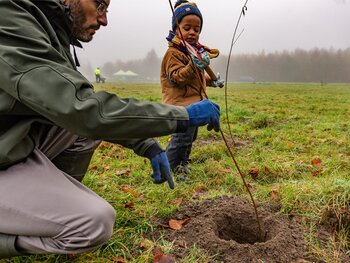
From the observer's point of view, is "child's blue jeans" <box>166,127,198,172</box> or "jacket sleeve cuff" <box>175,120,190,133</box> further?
"child's blue jeans" <box>166,127,198,172</box>

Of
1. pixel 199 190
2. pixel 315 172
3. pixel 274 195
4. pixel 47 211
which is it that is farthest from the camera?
pixel 315 172

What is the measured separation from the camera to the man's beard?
2.14 meters

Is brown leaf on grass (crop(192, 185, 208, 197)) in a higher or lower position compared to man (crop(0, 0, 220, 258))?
lower

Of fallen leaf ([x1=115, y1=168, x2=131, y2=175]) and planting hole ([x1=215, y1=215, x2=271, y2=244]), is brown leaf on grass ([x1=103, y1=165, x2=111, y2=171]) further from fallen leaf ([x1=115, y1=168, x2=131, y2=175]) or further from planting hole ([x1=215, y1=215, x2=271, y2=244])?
planting hole ([x1=215, y1=215, x2=271, y2=244])

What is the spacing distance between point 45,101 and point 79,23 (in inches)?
32.0

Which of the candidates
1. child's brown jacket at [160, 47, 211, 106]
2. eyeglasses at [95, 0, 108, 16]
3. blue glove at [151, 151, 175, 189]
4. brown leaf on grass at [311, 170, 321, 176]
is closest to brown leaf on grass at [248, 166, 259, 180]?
brown leaf on grass at [311, 170, 321, 176]

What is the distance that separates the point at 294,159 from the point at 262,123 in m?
2.45

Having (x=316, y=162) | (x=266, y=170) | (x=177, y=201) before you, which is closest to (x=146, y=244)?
(x=177, y=201)

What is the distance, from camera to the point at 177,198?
304cm

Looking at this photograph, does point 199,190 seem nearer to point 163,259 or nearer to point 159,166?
point 159,166

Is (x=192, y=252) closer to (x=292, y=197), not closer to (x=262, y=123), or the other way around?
(x=292, y=197)

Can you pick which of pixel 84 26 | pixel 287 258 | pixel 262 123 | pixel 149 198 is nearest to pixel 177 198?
pixel 149 198

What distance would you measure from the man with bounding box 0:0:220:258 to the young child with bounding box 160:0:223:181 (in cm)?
Answer: 138

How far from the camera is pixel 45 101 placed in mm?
1593
